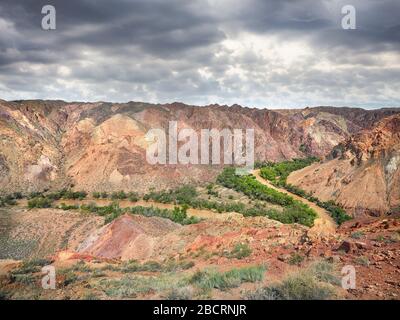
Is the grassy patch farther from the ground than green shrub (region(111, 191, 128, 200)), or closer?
farther from the ground

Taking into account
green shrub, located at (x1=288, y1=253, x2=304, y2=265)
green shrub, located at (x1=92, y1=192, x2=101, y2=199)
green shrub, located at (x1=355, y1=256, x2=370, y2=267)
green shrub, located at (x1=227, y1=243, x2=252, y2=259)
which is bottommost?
green shrub, located at (x1=92, y1=192, x2=101, y2=199)

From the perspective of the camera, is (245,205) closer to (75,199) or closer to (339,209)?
(339,209)

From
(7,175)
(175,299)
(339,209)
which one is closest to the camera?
(175,299)

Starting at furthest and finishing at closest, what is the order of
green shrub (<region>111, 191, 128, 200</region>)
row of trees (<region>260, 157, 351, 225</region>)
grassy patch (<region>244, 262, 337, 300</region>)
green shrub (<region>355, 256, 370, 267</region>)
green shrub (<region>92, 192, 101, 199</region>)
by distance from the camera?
1. green shrub (<region>92, 192, 101, 199</region>)
2. green shrub (<region>111, 191, 128, 200</region>)
3. row of trees (<region>260, 157, 351, 225</region>)
4. green shrub (<region>355, 256, 370, 267</region>)
5. grassy patch (<region>244, 262, 337, 300</region>)

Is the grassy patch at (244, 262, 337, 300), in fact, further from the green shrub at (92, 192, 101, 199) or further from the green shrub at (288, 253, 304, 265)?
the green shrub at (92, 192, 101, 199)

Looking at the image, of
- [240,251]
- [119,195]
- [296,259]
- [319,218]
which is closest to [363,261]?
[296,259]

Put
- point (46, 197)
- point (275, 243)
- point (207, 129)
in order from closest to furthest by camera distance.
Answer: point (275, 243) < point (46, 197) < point (207, 129)

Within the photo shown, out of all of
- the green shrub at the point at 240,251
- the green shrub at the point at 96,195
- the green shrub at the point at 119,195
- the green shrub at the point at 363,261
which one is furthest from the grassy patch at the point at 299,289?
the green shrub at the point at 96,195

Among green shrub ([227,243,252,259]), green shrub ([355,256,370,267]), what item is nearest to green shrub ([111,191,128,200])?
green shrub ([227,243,252,259])

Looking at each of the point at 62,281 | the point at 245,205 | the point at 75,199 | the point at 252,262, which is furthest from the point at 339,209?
the point at 62,281

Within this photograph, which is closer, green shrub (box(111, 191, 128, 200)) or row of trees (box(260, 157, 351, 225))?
row of trees (box(260, 157, 351, 225))
